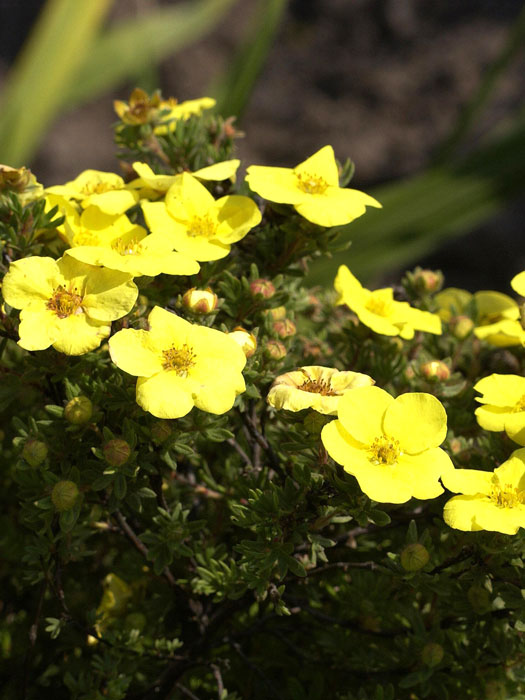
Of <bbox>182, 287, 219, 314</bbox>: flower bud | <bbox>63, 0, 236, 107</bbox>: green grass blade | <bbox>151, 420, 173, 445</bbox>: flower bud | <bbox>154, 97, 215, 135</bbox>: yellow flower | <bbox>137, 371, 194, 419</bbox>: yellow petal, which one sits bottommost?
<bbox>63, 0, 236, 107</bbox>: green grass blade

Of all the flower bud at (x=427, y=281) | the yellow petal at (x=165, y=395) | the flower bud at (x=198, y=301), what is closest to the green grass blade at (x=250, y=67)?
the flower bud at (x=427, y=281)

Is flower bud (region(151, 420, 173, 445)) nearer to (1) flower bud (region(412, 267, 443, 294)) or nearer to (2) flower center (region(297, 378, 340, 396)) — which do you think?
(2) flower center (region(297, 378, 340, 396))

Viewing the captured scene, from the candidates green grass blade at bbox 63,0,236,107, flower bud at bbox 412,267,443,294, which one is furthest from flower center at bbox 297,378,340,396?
green grass blade at bbox 63,0,236,107

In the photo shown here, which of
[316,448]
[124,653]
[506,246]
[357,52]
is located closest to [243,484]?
[316,448]

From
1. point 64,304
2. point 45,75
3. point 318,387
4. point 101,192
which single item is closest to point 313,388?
point 318,387

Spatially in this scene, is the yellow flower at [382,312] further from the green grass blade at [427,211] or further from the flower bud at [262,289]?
the green grass blade at [427,211]
